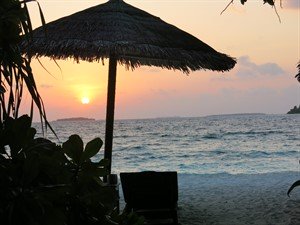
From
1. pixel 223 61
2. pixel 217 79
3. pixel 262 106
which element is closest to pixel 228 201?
pixel 223 61

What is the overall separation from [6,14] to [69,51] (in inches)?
157

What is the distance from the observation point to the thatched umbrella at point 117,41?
4457 millimetres

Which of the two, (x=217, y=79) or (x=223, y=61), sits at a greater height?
(x=217, y=79)

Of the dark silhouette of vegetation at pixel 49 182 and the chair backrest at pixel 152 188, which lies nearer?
the dark silhouette of vegetation at pixel 49 182

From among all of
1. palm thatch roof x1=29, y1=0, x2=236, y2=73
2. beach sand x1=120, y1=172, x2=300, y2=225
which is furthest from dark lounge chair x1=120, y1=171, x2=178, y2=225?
palm thatch roof x1=29, y1=0, x2=236, y2=73

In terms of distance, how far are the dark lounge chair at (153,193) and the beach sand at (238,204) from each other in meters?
0.92

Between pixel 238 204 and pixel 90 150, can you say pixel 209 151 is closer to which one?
pixel 238 204

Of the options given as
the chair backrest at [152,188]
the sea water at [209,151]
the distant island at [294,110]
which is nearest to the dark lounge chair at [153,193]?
the chair backrest at [152,188]

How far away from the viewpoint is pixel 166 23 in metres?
5.30

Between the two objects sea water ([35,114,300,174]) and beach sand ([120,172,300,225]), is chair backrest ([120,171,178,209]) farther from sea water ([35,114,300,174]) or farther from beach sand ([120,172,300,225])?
sea water ([35,114,300,174])

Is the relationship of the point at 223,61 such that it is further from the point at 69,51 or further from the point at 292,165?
the point at 292,165

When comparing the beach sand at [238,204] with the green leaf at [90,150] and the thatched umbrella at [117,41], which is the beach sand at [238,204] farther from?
the green leaf at [90,150]

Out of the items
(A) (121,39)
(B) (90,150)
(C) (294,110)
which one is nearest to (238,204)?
(A) (121,39)

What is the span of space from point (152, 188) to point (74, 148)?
3.81 metres
